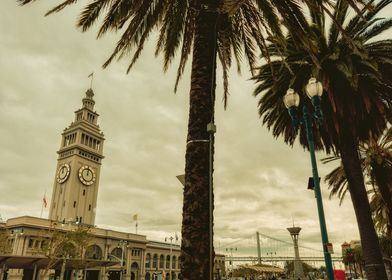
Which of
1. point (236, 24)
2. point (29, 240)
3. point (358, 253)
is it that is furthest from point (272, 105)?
point (358, 253)

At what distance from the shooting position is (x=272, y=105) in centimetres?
1730

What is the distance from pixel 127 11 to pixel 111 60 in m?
1.98

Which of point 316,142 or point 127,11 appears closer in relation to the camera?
point 127,11

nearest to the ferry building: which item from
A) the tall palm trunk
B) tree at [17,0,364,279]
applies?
tree at [17,0,364,279]

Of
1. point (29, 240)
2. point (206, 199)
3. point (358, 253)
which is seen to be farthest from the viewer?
point (358, 253)

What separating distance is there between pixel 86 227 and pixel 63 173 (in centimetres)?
2496

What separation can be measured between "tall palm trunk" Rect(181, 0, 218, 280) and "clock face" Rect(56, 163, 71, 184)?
75221 millimetres

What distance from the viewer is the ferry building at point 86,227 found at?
52.8m

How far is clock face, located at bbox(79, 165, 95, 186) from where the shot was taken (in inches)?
3078

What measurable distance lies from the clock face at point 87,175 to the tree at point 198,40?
71697 mm

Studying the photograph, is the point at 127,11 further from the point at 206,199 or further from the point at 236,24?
the point at 206,199

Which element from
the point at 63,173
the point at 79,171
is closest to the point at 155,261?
the point at 79,171

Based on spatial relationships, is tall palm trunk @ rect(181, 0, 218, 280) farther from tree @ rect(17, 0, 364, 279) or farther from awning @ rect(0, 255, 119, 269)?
awning @ rect(0, 255, 119, 269)

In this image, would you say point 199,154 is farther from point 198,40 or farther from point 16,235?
point 16,235
